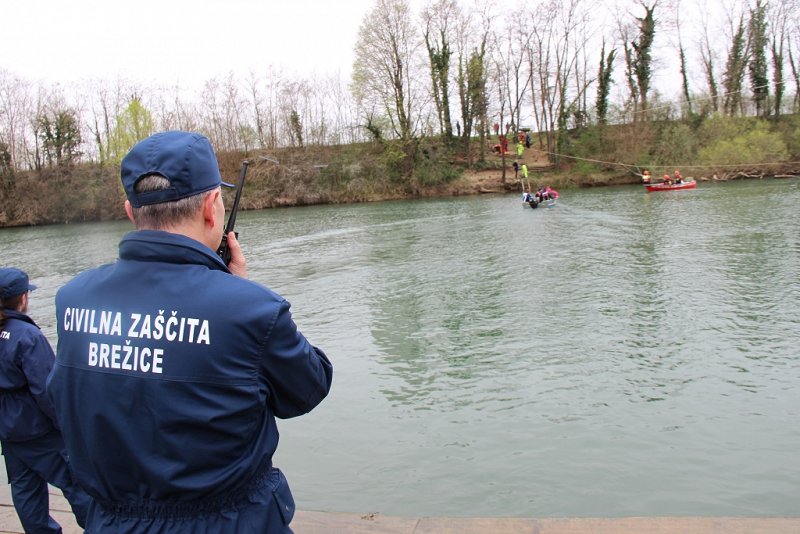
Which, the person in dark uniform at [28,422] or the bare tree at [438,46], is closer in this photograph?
the person in dark uniform at [28,422]

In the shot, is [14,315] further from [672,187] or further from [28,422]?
[672,187]

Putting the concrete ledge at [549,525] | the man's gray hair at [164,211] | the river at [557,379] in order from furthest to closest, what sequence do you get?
the river at [557,379] < the concrete ledge at [549,525] < the man's gray hair at [164,211]

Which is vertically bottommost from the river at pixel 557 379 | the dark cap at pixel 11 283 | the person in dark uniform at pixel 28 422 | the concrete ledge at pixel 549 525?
the river at pixel 557 379

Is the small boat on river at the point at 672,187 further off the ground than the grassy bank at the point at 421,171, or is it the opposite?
the grassy bank at the point at 421,171

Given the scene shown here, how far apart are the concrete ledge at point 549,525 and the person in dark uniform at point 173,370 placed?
1706mm

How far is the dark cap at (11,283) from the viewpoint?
12.2 feet

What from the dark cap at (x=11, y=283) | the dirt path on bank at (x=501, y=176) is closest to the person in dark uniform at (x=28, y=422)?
the dark cap at (x=11, y=283)

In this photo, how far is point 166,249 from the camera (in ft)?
5.92

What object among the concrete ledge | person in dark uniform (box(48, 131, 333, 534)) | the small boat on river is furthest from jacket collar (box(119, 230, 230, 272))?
the small boat on river

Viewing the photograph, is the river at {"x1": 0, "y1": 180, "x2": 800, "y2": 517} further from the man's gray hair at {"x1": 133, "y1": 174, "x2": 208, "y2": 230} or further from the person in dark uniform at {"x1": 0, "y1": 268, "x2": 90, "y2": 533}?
the man's gray hair at {"x1": 133, "y1": 174, "x2": 208, "y2": 230}

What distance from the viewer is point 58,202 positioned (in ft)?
181

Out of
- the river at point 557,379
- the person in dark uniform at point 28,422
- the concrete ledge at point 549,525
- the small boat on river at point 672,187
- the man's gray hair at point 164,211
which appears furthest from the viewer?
the small boat on river at point 672,187

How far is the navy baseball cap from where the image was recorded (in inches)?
72.3

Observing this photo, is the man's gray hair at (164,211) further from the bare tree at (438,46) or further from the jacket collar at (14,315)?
the bare tree at (438,46)
